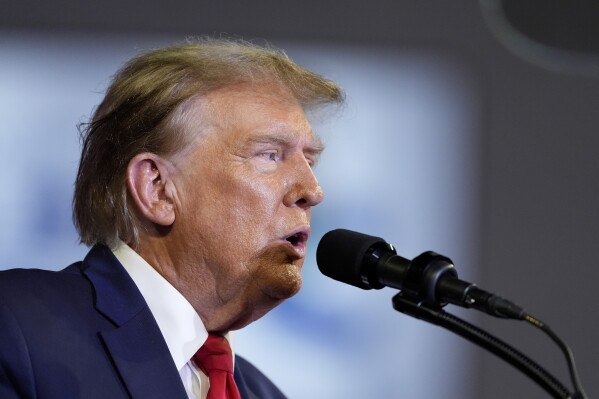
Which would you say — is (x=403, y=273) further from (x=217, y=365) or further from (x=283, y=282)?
(x=217, y=365)

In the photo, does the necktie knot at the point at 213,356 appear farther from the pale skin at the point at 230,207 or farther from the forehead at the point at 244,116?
the forehead at the point at 244,116

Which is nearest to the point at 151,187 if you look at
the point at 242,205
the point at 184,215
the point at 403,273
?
the point at 184,215

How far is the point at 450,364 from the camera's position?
3043 mm

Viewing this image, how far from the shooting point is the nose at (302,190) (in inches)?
74.9

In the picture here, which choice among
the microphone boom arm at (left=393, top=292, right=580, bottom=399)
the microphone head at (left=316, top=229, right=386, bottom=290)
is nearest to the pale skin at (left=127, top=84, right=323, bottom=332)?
the microphone head at (left=316, top=229, right=386, bottom=290)

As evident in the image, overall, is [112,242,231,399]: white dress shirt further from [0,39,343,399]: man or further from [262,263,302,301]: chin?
[262,263,302,301]: chin

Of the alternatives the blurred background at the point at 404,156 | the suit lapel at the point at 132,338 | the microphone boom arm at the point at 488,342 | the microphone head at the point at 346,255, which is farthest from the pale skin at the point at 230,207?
the blurred background at the point at 404,156

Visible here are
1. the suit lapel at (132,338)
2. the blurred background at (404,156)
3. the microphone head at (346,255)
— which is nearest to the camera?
the microphone head at (346,255)

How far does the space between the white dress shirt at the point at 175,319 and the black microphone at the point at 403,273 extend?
0.38 meters

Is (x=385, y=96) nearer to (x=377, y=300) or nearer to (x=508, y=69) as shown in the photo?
(x=508, y=69)

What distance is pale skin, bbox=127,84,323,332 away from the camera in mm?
1874

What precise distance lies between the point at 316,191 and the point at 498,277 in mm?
1427

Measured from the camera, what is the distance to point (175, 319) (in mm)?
1840

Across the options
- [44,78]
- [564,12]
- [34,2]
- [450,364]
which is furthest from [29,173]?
[564,12]
